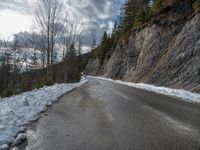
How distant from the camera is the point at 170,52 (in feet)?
97.8

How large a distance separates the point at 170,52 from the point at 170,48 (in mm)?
1686

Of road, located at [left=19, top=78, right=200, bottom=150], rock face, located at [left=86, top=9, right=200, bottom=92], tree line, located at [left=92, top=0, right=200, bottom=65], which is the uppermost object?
tree line, located at [left=92, top=0, right=200, bottom=65]

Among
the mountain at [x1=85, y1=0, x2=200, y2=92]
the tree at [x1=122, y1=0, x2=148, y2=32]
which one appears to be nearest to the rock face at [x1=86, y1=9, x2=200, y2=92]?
the mountain at [x1=85, y1=0, x2=200, y2=92]

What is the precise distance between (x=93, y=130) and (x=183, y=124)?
2.96m

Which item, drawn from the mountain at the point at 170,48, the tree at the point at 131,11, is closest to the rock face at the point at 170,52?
the mountain at the point at 170,48

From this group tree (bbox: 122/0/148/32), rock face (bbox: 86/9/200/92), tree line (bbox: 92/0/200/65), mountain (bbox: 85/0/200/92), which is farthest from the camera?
tree (bbox: 122/0/148/32)

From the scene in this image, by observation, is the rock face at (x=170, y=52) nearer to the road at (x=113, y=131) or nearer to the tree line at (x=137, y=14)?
the tree line at (x=137, y=14)

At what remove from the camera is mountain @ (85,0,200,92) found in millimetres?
24016

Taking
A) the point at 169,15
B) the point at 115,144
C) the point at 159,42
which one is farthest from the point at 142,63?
the point at 115,144

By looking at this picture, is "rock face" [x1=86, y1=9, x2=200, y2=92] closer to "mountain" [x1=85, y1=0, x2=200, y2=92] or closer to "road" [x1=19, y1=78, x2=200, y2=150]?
"mountain" [x1=85, y1=0, x2=200, y2=92]

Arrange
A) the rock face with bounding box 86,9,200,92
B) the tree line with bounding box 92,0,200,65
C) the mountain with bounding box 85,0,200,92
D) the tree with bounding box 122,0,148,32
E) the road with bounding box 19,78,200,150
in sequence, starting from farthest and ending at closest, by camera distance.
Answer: the tree with bounding box 122,0,148,32 < the tree line with bounding box 92,0,200,65 < the mountain with bounding box 85,0,200,92 < the rock face with bounding box 86,9,200,92 < the road with bounding box 19,78,200,150

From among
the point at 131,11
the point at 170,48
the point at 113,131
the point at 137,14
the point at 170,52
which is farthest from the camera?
the point at 131,11

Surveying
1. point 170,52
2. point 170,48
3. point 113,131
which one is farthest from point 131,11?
point 113,131

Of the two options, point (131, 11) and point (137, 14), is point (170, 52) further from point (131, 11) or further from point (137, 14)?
point (131, 11)
